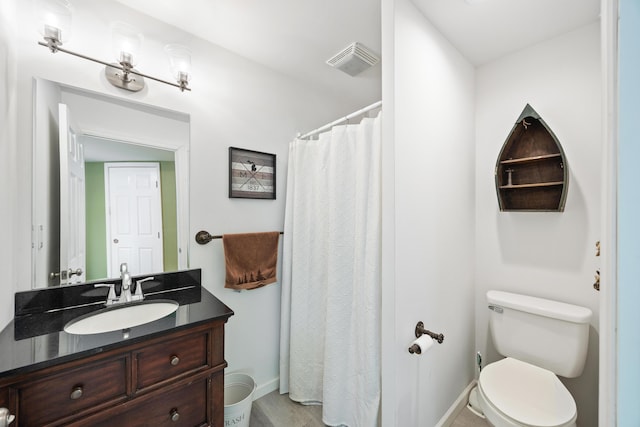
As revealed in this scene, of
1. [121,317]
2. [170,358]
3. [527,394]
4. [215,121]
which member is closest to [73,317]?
[121,317]

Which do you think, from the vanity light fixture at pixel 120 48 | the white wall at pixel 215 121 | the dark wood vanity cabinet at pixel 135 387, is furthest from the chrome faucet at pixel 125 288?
the vanity light fixture at pixel 120 48

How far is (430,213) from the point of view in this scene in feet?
4.63

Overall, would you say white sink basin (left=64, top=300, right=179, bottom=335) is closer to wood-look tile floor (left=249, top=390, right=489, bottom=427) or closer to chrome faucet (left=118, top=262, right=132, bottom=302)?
chrome faucet (left=118, top=262, right=132, bottom=302)

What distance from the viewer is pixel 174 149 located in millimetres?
1550

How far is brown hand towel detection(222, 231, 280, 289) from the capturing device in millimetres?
1679

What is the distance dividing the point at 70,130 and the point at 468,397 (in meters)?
2.89

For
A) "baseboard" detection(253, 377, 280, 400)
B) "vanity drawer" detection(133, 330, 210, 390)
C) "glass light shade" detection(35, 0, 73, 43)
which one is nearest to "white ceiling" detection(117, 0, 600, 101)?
"glass light shade" detection(35, 0, 73, 43)

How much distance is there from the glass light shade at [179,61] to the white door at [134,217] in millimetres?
525

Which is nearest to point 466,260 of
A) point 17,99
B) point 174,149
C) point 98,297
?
point 174,149

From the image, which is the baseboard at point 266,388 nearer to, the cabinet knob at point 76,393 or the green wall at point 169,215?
the green wall at point 169,215

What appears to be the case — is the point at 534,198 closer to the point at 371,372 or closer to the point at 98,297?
the point at 371,372

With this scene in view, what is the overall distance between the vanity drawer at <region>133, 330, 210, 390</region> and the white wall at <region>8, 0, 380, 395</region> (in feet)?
1.86

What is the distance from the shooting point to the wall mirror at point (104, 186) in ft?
3.90

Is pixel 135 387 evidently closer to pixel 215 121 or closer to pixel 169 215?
pixel 169 215
